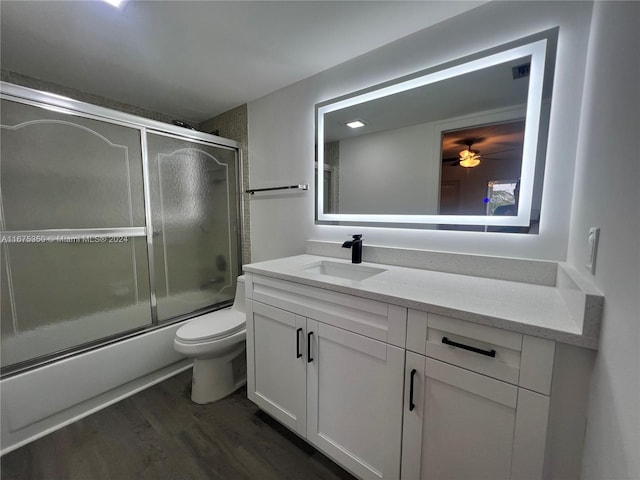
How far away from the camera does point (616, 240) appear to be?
580 millimetres

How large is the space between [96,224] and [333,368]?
69.2 inches

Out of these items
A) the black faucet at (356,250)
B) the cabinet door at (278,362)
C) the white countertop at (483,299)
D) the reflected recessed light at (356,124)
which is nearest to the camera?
the white countertop at (483,299)

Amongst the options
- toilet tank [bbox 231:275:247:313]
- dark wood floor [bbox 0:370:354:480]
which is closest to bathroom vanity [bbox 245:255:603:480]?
dark wood floor [bbox 0:370:354:480]

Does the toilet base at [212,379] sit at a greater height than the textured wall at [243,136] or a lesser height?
lesser

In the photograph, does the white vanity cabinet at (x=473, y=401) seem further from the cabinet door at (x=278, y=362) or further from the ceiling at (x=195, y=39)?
the ceiling at (x=195, y=39)

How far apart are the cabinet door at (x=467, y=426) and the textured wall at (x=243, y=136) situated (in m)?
1.89

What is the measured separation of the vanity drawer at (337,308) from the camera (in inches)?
38.2

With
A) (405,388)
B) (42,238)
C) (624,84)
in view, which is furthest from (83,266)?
(624,84)

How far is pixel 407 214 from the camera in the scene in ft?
4.98

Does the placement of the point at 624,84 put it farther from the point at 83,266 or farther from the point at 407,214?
the point at 83,266

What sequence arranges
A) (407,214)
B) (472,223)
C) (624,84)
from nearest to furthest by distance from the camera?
(624,84) → (472,223) → (407,214)

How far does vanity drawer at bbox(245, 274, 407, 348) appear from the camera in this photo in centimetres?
97

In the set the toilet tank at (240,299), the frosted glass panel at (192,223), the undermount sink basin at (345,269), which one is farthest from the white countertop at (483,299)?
the frosted glass panel at (192,223)

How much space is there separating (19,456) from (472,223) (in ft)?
8.43
